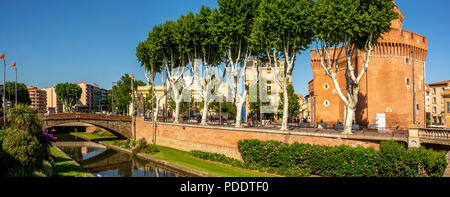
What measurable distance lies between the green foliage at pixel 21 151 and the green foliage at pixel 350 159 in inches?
690

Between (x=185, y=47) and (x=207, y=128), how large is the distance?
11153 millimetres

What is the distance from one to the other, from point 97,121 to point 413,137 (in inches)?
1654

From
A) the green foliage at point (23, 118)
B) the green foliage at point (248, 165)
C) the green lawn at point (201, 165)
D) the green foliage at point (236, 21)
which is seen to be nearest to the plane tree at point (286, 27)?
the green foliage at point (236, 21)

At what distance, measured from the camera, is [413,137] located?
23.5 m

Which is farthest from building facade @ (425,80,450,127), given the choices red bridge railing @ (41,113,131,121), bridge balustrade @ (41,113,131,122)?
red bridge railing @ (41,113,131,121)

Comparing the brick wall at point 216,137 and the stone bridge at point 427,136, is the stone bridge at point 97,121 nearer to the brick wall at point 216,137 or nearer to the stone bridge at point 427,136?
the brick wall at point 216,137

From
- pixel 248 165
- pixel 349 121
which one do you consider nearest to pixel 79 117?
pixel 248 165

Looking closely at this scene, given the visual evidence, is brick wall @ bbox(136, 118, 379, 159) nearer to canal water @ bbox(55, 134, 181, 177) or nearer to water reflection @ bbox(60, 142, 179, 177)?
canal water @ bbox(55, 134, 181, 177)

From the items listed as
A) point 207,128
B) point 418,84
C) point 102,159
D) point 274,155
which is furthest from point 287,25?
point 102,159

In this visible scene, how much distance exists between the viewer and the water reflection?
31.6 m

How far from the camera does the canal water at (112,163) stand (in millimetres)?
31609

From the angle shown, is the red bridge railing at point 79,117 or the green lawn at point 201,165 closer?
the green lawn at point 201,165

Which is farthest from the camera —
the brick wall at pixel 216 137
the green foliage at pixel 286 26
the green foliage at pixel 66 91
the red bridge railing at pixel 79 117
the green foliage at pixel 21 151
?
the green foliage at pixel 66 91

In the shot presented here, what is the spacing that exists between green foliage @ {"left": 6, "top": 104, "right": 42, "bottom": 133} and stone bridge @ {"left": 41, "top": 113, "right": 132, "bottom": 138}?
84.8ft
